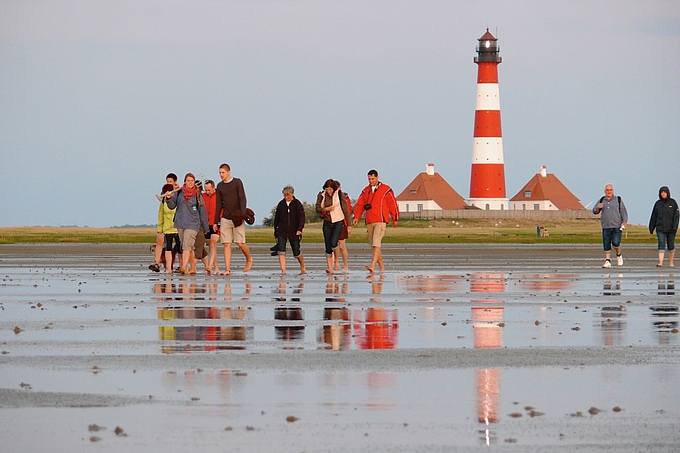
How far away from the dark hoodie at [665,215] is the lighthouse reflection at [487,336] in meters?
6.66

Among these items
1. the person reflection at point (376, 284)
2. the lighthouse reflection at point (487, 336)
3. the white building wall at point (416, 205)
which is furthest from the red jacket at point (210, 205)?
the white building wall at point (416, 205)

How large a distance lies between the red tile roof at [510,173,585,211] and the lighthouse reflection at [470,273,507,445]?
107m

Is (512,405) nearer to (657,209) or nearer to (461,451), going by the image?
(461,451)

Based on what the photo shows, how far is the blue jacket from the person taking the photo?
83.1 ft

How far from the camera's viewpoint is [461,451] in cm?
740

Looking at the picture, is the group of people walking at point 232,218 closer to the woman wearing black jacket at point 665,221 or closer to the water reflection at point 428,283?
the water reflection at point 428,283

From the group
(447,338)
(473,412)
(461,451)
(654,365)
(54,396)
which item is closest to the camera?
(461,451)

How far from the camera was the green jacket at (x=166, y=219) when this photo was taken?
1032 inches

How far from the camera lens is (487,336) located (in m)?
13.3

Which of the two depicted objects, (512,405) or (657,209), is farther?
(657,209)

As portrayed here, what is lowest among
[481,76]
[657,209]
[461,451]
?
[461,451]

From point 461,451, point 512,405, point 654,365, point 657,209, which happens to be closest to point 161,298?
point 654,365

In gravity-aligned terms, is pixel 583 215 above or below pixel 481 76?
below

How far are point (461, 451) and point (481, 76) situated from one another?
9524 cm
